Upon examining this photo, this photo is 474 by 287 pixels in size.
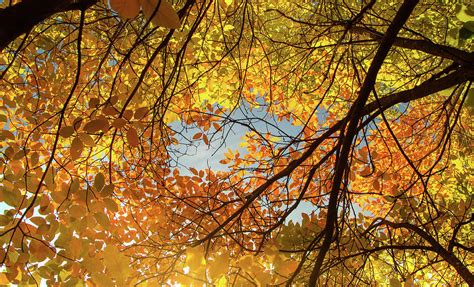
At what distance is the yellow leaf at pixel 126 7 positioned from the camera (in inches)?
28.3

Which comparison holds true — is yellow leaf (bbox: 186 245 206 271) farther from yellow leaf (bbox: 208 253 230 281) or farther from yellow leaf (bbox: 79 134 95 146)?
yellow leaf (bbox: 79 134 95 146)

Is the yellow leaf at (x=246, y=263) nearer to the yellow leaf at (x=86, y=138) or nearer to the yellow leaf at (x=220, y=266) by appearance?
the yellow leaf at (x=220, y=266)

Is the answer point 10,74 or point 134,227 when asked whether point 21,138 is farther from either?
point 134,227

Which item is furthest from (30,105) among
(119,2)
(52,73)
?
(119,2)

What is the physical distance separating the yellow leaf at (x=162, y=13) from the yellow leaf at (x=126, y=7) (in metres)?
0.02

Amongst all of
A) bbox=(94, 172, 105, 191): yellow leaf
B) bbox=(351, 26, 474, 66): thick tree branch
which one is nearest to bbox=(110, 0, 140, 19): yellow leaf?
bbox=(94, 172, 105, 191): yellow leaf

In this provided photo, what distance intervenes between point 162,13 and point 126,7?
0.26 feet

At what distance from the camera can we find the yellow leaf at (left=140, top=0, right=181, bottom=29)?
0.72 meters

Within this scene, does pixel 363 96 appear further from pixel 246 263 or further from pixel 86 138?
pixel 86 138

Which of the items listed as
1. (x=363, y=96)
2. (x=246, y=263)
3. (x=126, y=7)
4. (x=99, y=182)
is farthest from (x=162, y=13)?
(x=246, y=263)

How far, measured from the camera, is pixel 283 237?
3125mm

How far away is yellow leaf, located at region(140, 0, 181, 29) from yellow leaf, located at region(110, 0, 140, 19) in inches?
0.7

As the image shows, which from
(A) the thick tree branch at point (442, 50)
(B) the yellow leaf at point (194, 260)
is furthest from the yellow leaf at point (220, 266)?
(A) the thick tree branch at point (442, 50)

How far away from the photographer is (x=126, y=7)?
0.73 m
